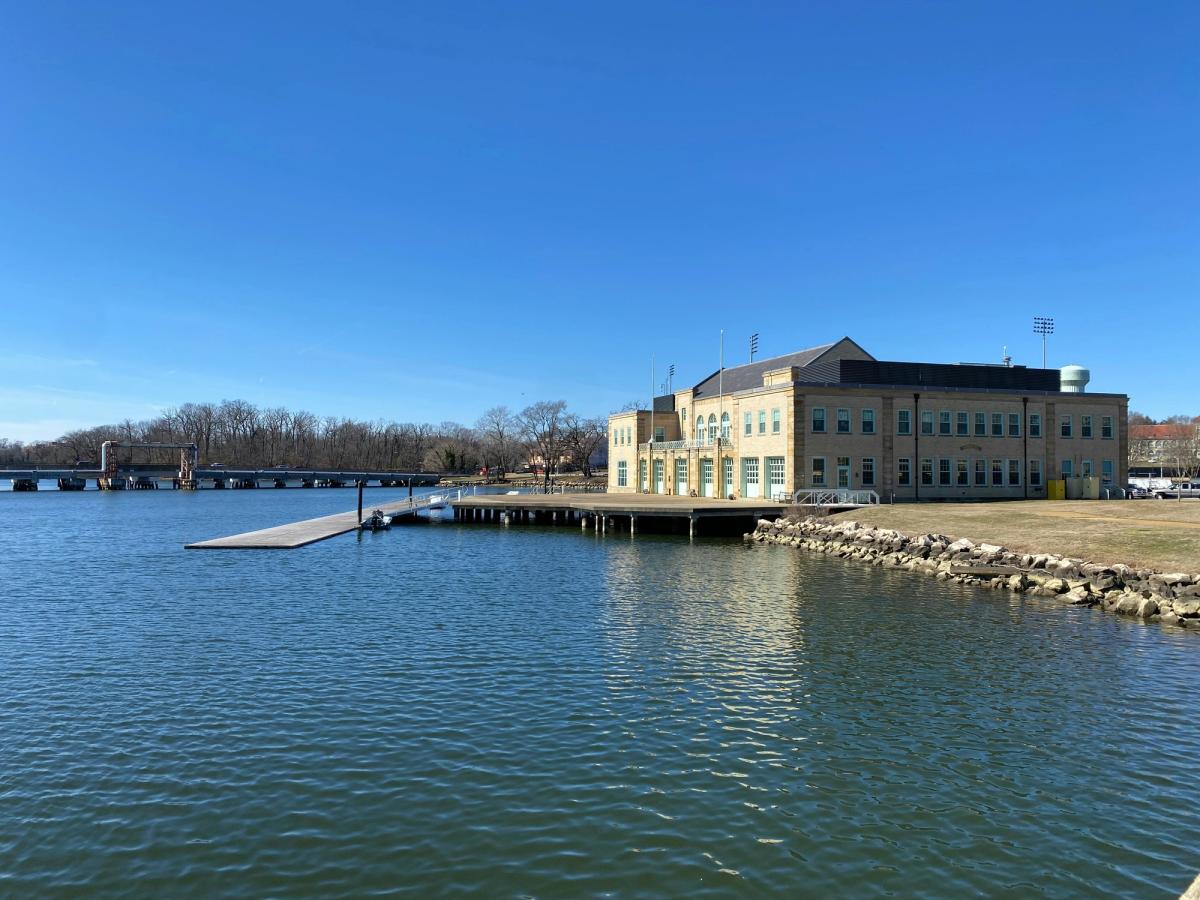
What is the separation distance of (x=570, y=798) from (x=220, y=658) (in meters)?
11.1

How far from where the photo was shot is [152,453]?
176 m

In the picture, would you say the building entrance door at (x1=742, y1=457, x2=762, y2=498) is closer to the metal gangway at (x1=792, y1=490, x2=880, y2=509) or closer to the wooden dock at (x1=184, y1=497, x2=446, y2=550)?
the metal gangway at (x1=792, y1=490, x2=880, y2=509)

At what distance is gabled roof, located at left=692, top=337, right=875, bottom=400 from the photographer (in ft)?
198

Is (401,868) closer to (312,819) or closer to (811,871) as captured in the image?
(312,819)

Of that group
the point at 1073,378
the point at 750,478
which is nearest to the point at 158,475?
the point at 750,478

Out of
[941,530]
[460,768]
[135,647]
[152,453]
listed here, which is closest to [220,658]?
[135,647]

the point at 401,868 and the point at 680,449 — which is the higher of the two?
the point at 680,449

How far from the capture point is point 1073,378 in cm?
6206

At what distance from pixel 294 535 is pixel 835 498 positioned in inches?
1347

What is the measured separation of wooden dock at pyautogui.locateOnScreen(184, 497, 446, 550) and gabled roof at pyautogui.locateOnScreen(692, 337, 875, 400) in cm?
2728

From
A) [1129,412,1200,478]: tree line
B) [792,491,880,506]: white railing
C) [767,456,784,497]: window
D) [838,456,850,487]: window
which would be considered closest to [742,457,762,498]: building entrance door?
[767,456,784,497]: window

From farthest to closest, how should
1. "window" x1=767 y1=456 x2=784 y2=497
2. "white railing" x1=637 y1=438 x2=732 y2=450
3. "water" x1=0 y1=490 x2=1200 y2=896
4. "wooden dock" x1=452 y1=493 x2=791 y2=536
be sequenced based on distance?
"white railing" x1=637 y1=438 x2=732 y2=450
"window" x1=767 y1=456 x2=784 y2=497
"wooden dock" x1=452 y1=493 x2=791 y2=536
"water" x1=0 y1=490 x2=1200 y2=896

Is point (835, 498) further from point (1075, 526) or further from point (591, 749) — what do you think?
point (591, 749)

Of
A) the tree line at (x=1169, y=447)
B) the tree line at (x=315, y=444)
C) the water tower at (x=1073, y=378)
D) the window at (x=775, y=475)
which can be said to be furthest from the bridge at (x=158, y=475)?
the tree line at (x=1169, y=447)
